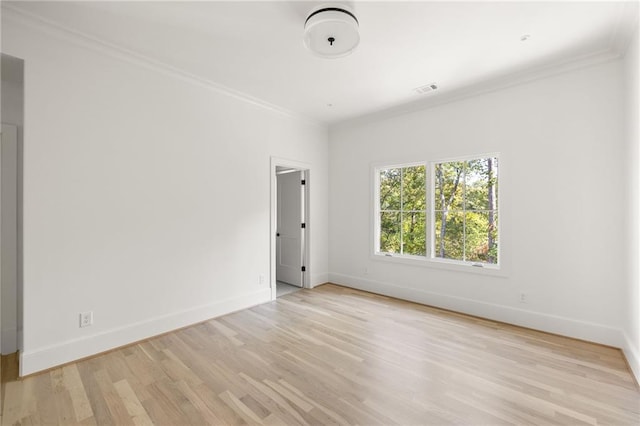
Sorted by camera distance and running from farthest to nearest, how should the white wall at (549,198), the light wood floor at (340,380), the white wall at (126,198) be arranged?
the white wall at (549,198)
the white wall at (126,198)
the light wood floor at (340,380)

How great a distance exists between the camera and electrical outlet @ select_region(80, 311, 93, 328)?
258 centimetres

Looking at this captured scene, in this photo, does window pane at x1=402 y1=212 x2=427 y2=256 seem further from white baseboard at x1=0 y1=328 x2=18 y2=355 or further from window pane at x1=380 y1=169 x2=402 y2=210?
white baseboard at x1=0 y1=328 x2=18 y2=355

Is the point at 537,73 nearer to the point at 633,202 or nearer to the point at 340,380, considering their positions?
the point at 633,202

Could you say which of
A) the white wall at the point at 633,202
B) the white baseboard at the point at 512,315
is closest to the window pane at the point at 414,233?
the white baseboard at the point at 512,315

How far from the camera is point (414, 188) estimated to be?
Answer: 14.2 ft

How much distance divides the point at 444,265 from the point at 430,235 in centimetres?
46

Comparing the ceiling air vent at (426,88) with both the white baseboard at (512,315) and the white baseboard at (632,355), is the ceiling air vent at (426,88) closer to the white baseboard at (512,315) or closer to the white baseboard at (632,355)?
the white baseboard at (512,315)

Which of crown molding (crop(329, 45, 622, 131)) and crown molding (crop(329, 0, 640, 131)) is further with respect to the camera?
crown molding (crop(329, 45, 622, 131))

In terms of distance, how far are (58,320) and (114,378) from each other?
0.76m

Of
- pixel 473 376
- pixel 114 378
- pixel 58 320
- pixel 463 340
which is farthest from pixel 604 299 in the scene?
pixel 58 320

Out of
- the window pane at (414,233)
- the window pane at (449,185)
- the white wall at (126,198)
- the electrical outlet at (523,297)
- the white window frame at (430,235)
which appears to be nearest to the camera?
the white wall at (126,198)

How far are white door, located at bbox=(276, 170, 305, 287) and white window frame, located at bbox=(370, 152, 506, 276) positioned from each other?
128 cm

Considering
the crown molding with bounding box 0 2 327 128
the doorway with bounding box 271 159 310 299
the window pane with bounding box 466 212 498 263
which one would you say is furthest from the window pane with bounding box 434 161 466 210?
the crown molding with bounding box 0 2 327 128

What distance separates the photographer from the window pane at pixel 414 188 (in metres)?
4.24
